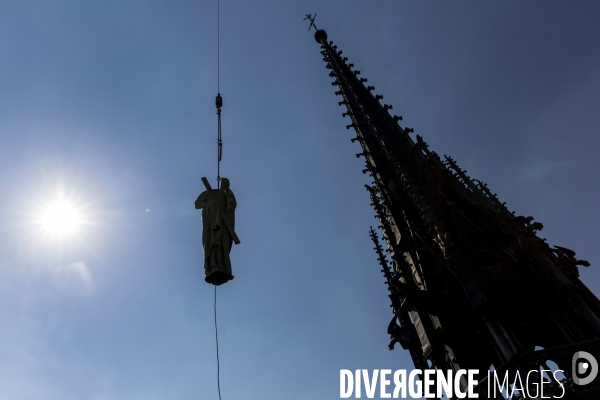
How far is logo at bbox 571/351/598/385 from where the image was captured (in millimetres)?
9906

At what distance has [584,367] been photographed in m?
10.1

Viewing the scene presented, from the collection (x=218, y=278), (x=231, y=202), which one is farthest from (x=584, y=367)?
(x=231, y=202)

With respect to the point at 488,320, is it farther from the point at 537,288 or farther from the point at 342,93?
the point at 342,93

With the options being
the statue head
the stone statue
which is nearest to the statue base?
the stone statue

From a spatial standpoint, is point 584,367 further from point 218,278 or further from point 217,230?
point 217,230

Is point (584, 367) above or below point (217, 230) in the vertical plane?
below

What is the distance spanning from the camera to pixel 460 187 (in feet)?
70.8

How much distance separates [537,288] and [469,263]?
2.39 meters

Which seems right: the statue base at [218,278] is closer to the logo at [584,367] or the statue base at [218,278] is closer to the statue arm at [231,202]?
the statue arm at [231,202]

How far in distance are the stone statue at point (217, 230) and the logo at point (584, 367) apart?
784cm

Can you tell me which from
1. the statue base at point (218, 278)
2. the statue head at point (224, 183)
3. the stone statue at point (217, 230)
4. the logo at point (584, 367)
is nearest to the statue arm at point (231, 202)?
the stone statue at point (217, 230)

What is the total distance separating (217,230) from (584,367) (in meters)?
8.47

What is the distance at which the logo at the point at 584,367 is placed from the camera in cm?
991

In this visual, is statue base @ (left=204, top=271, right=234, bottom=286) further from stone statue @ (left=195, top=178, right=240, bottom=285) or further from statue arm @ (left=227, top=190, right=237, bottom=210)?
statue arm @ (left=227, top=190, right=237, bottom=210)
